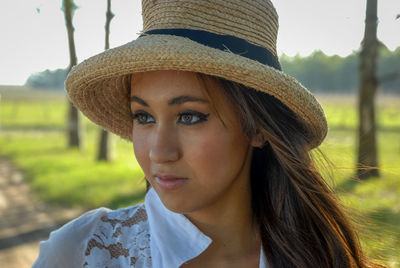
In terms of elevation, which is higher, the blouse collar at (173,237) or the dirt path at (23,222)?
the blouse collar at (173,237)

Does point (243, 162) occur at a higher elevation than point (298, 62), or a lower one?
lower

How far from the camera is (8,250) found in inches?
214

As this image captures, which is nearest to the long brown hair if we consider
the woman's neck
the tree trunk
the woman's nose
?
the woman's neck

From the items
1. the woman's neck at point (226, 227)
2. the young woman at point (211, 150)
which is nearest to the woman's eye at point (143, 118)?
the young woman at point (211, 150)

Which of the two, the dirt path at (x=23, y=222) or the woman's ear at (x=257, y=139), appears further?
the dirt path at (x=23, y=222)

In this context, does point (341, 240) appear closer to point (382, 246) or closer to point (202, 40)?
point (382, 246)

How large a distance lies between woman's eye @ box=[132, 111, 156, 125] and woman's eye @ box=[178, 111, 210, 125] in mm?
166

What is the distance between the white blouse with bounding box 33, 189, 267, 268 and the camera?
1993mm

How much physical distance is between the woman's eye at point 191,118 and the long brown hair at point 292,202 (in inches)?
7.6

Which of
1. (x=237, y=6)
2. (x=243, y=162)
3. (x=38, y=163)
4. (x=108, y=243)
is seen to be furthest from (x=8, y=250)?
(x=38, y=163)

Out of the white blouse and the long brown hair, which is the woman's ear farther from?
the white blouse

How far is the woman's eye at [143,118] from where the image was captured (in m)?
2.02

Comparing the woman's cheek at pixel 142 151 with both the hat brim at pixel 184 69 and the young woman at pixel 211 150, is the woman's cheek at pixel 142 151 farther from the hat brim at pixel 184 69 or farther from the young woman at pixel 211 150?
the hat brim at pixel 184 69

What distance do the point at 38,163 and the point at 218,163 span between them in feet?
32.4
